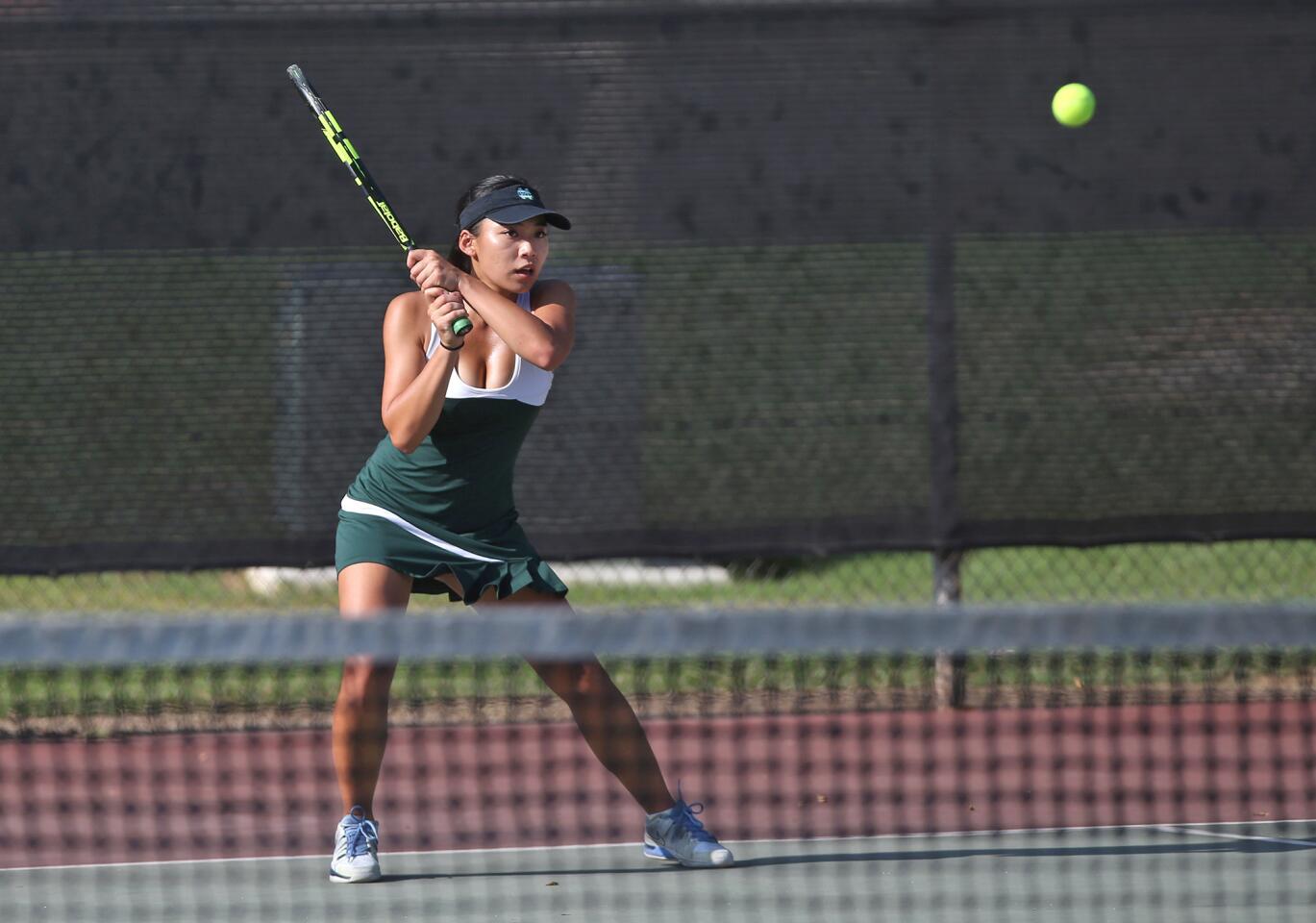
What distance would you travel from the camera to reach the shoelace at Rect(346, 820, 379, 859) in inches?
130

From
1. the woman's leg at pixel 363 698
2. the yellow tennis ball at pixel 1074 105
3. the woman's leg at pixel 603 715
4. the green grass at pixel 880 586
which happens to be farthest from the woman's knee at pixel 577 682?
the green grass at pixel 880 586

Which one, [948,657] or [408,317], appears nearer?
[408,317]

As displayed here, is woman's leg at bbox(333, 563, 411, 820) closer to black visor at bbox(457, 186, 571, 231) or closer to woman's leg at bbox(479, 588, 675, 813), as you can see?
woman's leg at bbox(479, 588, 675, 813)

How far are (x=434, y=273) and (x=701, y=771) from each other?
5.45 ft

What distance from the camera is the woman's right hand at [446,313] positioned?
309cm

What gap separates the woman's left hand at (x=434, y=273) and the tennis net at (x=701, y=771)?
68cm

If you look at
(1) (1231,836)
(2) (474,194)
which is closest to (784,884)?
(1) (1231,836)

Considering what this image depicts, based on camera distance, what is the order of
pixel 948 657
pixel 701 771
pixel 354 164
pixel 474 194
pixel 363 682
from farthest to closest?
pixel 948 657 → pixel 701 771 → pixel 354 164 → pixel 474 194 → pixel 363 682

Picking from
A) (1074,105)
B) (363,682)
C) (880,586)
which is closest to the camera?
(363,682)

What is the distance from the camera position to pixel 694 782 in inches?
170

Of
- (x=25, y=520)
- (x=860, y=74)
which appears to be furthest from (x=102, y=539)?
(x=860, y=74)

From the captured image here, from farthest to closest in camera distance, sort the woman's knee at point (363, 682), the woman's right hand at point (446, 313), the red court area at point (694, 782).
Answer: the red court area at point (694, 782) < the woman's knee at point (363, 682) < the woman's right hand at point (446, 313)

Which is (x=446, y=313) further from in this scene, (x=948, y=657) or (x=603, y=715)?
(x=948, y=657)

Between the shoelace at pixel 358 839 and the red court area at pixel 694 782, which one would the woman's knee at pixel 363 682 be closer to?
the shoelace at pixel 358 839
